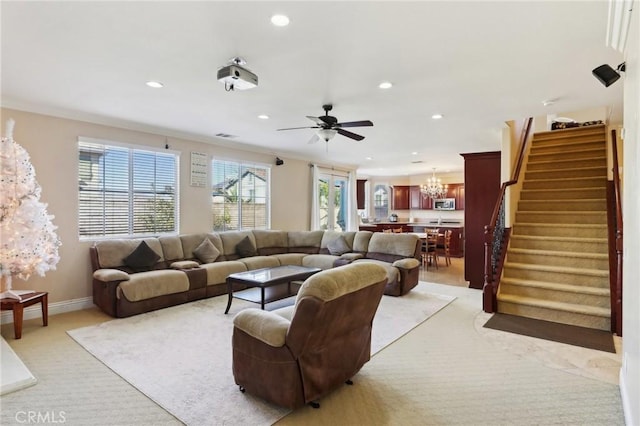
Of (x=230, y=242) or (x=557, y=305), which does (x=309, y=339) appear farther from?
(x=230, y=242)

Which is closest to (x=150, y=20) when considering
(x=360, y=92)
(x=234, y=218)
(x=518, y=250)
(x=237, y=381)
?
(x=360, y=92)

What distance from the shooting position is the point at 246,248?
21.0 ft

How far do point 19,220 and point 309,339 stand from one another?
370 centimetres

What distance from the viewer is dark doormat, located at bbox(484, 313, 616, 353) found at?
3.56m

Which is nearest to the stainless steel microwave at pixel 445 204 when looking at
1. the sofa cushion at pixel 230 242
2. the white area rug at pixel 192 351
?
the white area rug at pixel 192 351

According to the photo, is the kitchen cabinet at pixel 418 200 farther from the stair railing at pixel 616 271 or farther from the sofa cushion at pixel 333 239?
the stair railing at pixel 616 271

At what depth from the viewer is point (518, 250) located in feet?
17.0

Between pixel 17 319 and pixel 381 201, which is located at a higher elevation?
pixel 381 201

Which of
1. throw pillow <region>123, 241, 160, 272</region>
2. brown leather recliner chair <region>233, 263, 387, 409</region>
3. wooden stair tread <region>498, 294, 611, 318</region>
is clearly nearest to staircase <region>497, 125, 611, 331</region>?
wooden stair tread <region>498, 294, 611, 318</region>

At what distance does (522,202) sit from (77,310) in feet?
23.1

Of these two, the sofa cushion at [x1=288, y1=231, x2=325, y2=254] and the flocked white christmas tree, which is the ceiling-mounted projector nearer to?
the flocked white christmas tree

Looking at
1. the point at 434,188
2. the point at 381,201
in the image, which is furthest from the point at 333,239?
the point at 381,201

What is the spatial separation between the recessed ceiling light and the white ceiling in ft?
0.13

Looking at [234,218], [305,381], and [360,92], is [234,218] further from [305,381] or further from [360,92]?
[305,381]
